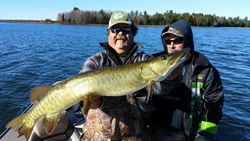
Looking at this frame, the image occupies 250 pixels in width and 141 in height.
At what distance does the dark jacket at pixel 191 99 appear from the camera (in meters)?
4.82

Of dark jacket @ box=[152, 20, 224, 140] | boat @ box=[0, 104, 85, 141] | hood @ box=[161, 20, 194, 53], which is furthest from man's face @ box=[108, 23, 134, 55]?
boat @ box=[0, 104, 85, 141]

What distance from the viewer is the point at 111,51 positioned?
3.95 metres

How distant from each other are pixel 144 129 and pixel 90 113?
0.68 m

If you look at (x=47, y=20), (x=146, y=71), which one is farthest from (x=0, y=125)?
(x=47, y=20)

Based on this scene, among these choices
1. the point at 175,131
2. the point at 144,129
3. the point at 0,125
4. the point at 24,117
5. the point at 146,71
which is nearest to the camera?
the point at 146,71

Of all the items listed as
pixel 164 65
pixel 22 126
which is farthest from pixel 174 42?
pixel 22 126

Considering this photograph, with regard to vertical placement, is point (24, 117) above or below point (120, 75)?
below

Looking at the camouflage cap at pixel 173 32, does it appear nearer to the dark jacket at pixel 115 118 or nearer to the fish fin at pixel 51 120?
the dark jacket at pixel 115 118

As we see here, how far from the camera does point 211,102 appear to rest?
4.96 meters

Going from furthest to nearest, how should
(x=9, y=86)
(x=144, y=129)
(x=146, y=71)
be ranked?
(x=9, y=86) → (x=144, y=129) → (x=146, y=71)

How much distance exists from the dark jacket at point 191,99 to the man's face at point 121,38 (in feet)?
3.58

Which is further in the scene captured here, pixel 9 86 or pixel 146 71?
pixel 9 86

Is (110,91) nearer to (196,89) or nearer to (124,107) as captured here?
(124,107)

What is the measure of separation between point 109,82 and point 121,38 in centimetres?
Answer: 74
